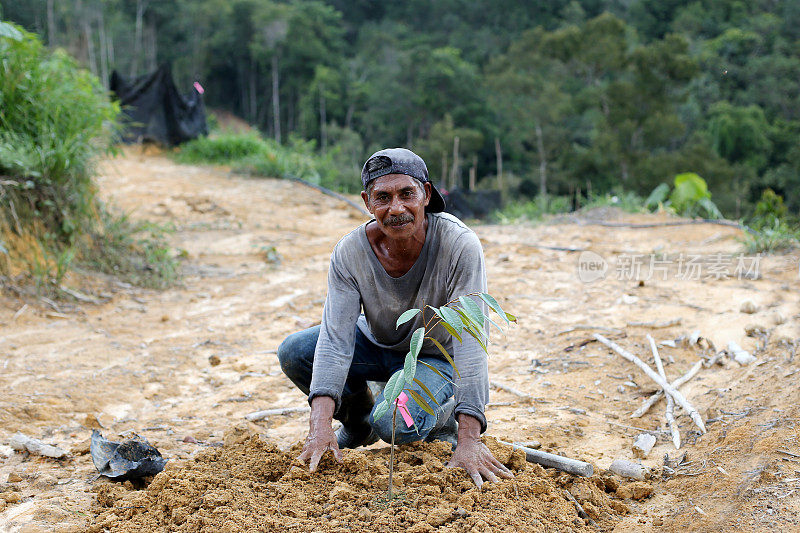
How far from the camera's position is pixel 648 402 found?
2.83 metres

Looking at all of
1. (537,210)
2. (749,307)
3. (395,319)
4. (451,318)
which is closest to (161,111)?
(537,210)

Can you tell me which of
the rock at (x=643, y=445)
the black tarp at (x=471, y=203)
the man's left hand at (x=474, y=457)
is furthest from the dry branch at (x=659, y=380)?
the black tarp at (x=471, y=203)

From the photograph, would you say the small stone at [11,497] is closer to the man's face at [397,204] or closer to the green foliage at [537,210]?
the man's face at [397,204]

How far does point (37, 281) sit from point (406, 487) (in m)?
3.49

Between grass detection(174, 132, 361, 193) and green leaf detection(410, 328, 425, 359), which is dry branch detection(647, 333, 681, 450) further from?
grass detection(174, 132, 361, 193)

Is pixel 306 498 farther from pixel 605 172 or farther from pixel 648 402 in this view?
pixel 605 172

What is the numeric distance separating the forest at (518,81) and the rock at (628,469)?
14414 mm

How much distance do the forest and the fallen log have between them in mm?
14519

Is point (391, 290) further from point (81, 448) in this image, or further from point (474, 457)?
point (81, 448)

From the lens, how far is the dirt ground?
1.87 meters

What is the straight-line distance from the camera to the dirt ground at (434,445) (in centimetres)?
187

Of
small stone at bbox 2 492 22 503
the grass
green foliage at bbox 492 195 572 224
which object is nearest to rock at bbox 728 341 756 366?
small stone at bbox 2 492 22 503

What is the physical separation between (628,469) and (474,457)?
0.59m

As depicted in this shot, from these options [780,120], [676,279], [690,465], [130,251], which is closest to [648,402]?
[690,465]
